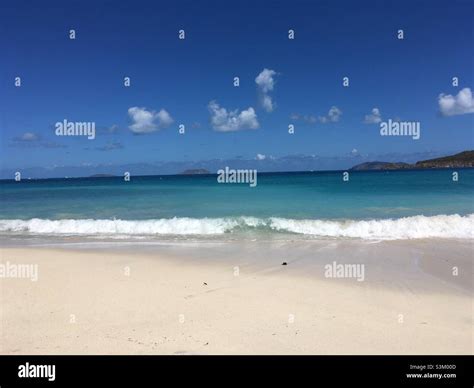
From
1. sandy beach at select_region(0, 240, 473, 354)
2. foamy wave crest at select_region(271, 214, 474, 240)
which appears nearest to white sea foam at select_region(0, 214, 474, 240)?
foamy wave crest at select_region(271, 214, 474, 240)

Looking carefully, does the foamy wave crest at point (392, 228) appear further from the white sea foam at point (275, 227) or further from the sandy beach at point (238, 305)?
the sandy beach at point (238, 305)

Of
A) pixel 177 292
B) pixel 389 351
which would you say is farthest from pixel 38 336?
pixel 389 351

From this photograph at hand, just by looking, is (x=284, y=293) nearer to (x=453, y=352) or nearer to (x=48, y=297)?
(x=453, y=352)

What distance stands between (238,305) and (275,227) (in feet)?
33.6

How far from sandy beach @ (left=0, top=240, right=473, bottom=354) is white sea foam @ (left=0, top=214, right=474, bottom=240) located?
13.1 ft

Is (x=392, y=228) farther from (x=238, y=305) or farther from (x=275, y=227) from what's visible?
(x=238, y=305)

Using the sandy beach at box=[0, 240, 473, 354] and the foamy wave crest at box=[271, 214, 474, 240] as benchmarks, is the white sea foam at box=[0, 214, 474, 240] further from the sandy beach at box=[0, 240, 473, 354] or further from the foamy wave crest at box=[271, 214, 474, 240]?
the sandy beach at box=[0, 240, 473, 354]

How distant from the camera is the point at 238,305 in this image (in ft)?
19.9

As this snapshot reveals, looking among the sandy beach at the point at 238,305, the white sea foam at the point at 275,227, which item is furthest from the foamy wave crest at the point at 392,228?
the sandy beach at the point at 238,305

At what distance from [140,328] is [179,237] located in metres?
9.23

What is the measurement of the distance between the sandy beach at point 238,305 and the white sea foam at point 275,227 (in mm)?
3983

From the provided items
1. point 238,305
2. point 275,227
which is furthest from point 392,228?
point 238,305

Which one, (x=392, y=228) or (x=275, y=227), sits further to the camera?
(x=275, y=227)

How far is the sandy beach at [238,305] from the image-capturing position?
15.1 feet
